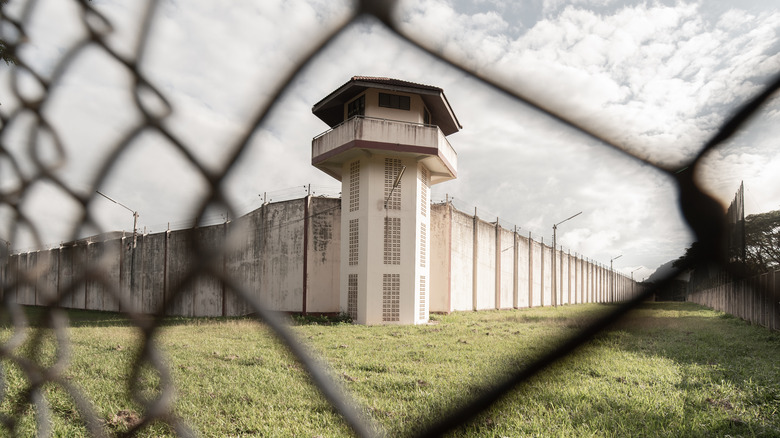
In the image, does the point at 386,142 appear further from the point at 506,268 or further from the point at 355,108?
the point at 506,268

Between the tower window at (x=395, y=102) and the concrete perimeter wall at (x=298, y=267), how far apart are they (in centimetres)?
475

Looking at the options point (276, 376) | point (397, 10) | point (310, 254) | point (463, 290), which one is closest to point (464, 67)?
point (397, 10)

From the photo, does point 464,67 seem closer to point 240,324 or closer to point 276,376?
point 276,376

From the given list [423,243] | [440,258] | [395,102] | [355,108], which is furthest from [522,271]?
[355,108]

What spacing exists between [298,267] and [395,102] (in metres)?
7.22

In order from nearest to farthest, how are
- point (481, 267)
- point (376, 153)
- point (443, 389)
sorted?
point (443, 389) → point (376, 153) → point (481, 267)

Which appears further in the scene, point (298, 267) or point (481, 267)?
point (481, 267)

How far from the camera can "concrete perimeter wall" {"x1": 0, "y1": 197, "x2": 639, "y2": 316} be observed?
27.9 inches

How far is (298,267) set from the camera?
18062 mm

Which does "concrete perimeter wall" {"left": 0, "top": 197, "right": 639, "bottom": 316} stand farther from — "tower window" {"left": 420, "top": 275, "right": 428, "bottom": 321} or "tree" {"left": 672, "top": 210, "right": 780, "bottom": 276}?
"tower window" {"left": 420, "top": 275, "right": 428, "bottom": 321}

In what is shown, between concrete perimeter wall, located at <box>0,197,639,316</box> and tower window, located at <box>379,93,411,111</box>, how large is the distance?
4.75 meters

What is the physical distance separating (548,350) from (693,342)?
9142 millimetres

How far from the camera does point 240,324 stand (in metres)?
10.8

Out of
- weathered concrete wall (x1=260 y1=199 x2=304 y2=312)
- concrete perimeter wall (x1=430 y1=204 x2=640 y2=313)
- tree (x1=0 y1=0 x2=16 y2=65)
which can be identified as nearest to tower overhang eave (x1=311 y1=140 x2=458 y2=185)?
weathered concrete wall (x1=260 y1=199 x2=304 y2=312)
